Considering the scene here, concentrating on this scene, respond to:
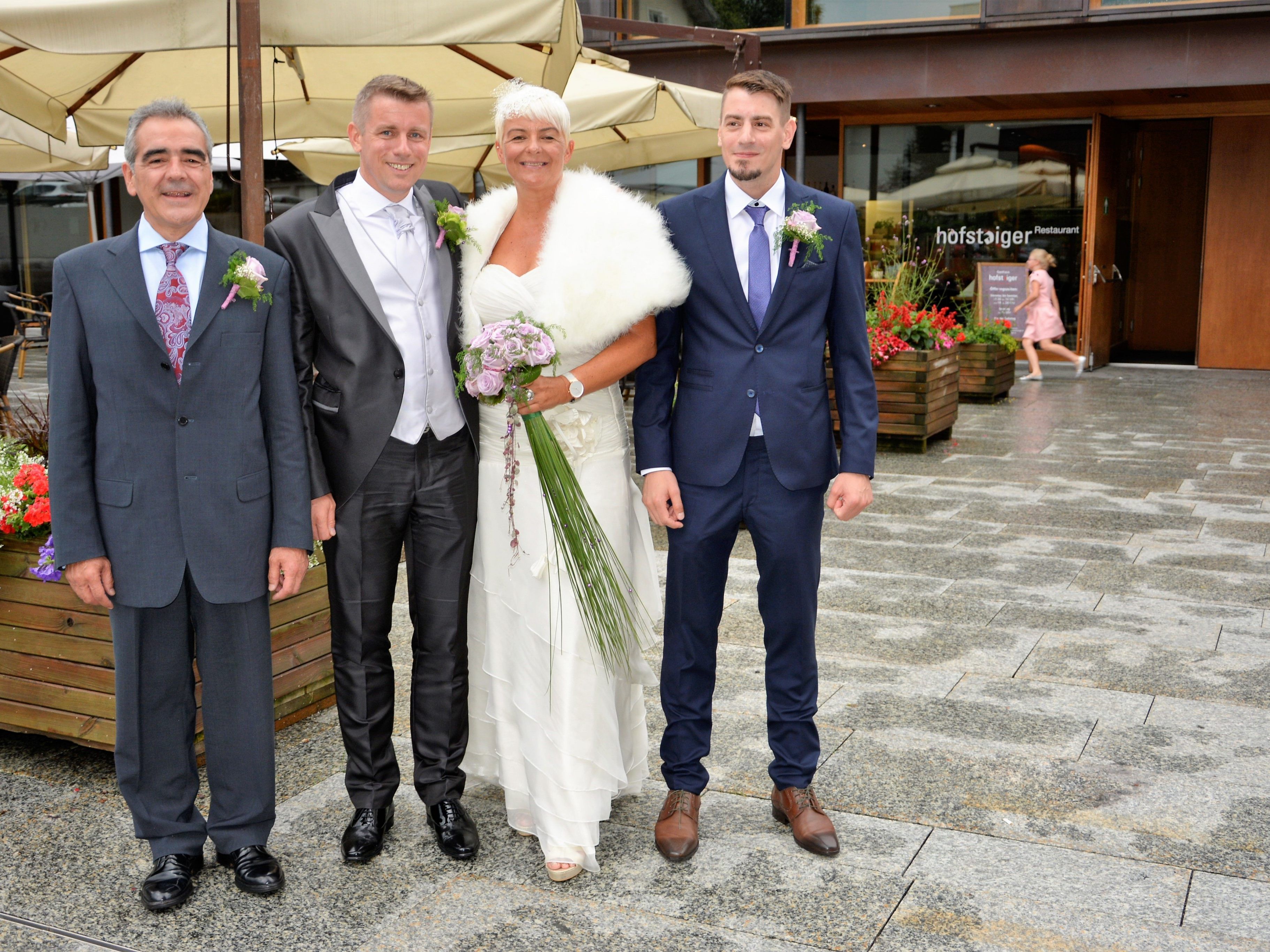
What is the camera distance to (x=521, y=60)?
6621mm

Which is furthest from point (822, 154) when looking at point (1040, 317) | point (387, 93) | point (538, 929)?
point (538, 929)

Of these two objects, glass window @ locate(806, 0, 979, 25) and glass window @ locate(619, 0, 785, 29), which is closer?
glass window @ locate(806, 0, 979, 25)

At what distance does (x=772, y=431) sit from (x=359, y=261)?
49.5 inches

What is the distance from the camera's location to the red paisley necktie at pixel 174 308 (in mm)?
3189

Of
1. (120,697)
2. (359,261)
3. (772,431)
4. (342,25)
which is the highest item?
(342,25)

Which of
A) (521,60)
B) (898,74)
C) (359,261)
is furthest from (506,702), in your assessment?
(898,74)

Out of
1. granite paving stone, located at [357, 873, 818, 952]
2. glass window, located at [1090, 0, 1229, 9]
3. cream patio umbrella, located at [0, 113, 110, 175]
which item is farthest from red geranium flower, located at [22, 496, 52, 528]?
glass window, located at [1090, 0, 1229, 9]

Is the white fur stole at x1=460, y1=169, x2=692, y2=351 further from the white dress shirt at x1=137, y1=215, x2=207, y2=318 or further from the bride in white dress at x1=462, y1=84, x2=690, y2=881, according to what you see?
the white dress shirt at x1=137, y1=215, x2=207, y2=318

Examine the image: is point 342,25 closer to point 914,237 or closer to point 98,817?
point 98,817

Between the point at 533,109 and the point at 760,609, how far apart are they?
1566mm

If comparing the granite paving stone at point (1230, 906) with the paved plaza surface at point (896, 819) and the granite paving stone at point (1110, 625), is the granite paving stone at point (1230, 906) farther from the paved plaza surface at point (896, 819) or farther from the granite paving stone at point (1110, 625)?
the granite paving stone at point (1110, 625)

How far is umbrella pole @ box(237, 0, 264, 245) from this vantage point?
4.34m

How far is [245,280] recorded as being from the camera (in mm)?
3160

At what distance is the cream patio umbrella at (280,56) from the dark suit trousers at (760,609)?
7.46 ft
